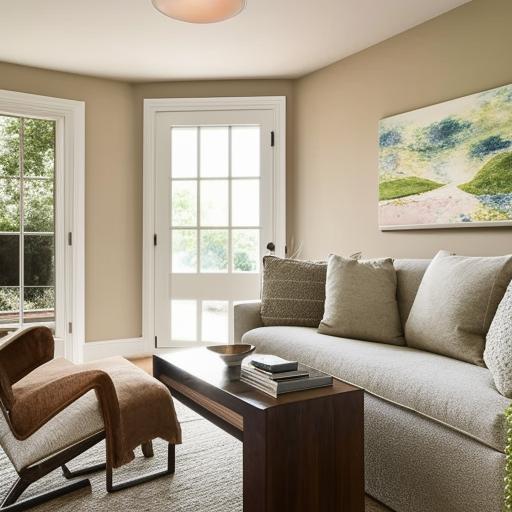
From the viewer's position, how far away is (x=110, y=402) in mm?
1758

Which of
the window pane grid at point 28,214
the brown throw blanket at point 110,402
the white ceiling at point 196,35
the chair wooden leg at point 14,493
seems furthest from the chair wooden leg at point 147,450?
the white ceiling at point 196,35

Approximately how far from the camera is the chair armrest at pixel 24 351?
2.03 metres

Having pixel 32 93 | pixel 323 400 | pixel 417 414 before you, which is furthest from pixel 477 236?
pixel 32 93

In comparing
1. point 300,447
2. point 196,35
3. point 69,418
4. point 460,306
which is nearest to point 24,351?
point 69,418

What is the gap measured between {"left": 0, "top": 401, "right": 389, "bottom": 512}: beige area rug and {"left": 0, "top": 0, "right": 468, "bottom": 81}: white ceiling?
2463mm

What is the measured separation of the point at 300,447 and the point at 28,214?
10.7 feet

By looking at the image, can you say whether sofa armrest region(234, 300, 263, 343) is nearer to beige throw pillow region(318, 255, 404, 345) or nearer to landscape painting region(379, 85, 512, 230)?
beige throw pillow region(318, 255, 404, 345)

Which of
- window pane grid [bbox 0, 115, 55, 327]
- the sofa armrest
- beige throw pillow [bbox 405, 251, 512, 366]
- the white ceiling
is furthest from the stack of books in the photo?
window pane grid [bbox 0, 115, 55, 327]

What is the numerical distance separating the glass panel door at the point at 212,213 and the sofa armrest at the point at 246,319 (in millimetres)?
1039

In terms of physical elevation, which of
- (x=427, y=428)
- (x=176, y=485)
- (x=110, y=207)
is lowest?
(x=176, y=485)

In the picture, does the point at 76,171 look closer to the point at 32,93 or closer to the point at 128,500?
the point at 32,93

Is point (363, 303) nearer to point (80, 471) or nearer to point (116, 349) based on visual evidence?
point (80, 471)

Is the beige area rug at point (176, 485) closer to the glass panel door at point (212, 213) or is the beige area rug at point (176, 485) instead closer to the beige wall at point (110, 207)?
the glass panel door at point (212, 213)

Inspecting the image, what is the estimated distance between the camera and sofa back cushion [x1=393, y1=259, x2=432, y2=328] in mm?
2592
